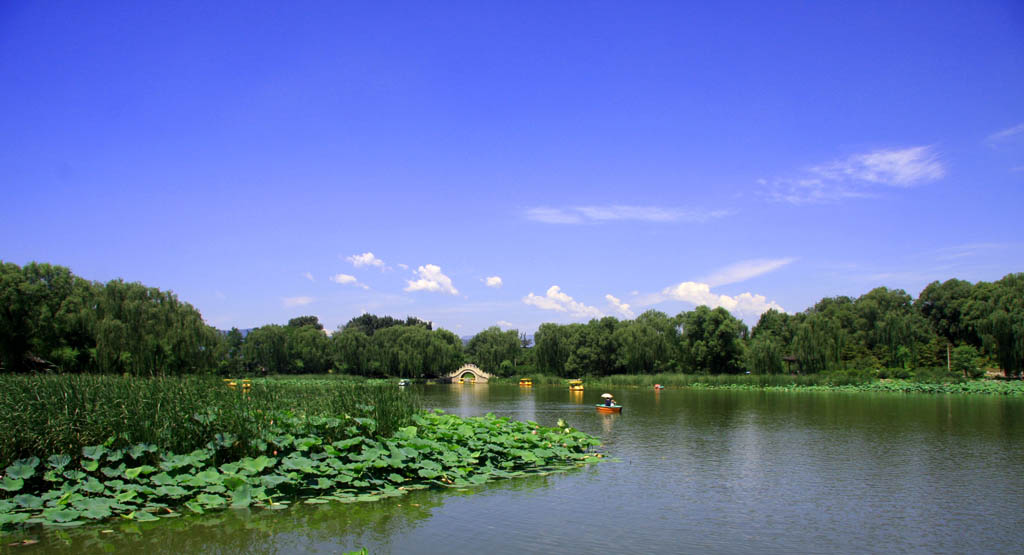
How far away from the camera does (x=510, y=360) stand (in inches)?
2790

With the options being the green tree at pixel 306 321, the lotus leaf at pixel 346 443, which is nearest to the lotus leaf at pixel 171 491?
the lotus leaf at pixel 346 443

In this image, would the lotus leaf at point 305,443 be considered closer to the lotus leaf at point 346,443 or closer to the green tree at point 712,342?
the lotus leaf at point 346,443

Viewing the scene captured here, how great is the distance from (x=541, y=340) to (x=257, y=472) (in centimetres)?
5456

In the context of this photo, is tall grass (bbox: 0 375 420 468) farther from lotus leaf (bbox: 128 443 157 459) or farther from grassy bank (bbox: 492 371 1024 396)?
grassy bank (bbox: 492 371 1024 396)

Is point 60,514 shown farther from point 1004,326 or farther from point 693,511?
point 1004,326

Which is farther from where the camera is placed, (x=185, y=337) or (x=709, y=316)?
(x=709, y=316)

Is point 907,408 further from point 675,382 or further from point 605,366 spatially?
point 605,366

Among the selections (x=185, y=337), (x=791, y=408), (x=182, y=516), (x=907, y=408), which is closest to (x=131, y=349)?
(x=185, y=337)

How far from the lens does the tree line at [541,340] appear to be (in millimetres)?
31844

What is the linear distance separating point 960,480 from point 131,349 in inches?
1324

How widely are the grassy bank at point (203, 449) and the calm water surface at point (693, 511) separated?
338 mm

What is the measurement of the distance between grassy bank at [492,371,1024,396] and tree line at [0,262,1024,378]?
2.41 meters

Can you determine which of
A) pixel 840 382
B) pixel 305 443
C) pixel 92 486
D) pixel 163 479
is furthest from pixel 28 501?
pixel 840 382

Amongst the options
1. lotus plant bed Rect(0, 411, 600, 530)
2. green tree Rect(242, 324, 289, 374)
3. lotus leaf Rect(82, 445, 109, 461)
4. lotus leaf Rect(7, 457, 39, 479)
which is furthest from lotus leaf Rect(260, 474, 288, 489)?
green tree Rect(242, 324, 289, 374)
